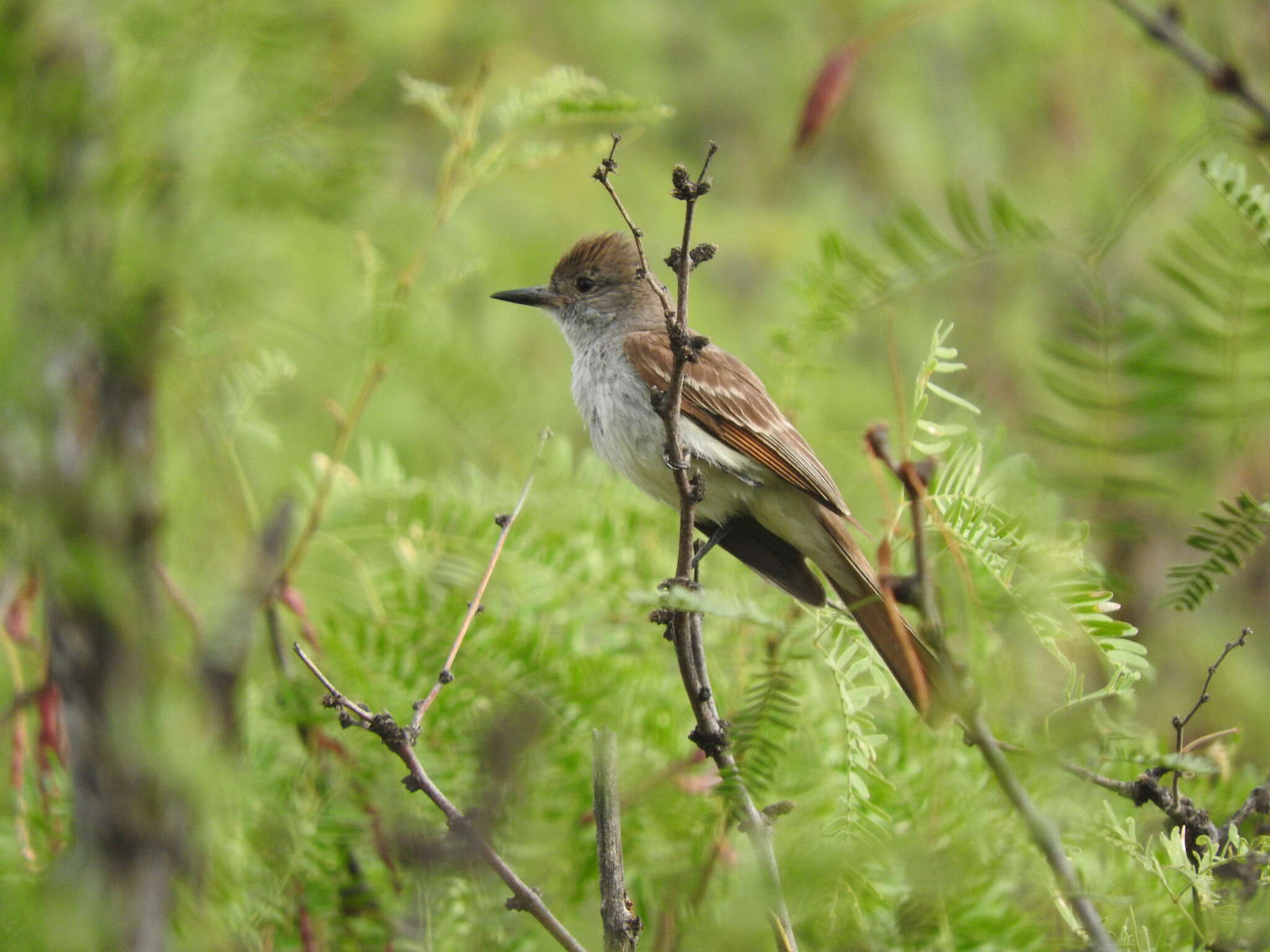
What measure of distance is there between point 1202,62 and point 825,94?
2.69 feet

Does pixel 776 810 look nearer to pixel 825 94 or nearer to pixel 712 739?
pixel 712 739

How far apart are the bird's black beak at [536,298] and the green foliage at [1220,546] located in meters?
3.14

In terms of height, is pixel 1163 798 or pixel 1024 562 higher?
pixel 1024 562

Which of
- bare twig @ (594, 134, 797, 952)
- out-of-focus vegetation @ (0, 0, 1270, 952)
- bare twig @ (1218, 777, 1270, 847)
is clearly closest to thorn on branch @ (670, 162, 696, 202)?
bare twig @ (594, 134, 797, 952)

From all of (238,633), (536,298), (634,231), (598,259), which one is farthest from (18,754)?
(598,259)

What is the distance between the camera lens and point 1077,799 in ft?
4.74

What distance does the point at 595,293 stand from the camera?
4.36 metres

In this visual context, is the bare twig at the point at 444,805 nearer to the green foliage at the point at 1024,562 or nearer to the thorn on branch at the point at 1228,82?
the green foliage at the point at 1024,562

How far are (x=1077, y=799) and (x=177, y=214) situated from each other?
173cm

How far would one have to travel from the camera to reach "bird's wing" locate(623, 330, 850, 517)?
347 cm

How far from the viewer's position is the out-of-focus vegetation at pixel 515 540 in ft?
4.00

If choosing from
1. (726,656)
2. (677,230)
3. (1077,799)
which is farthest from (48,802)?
(677,230)

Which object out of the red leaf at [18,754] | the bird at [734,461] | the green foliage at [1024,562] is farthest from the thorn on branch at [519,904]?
the bird at [734,461]

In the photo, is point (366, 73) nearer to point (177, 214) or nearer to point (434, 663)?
point (177, 214)
